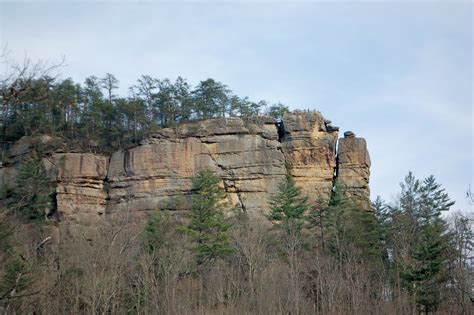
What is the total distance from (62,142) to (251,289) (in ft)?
81.0

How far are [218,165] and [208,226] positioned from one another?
11.6 metres

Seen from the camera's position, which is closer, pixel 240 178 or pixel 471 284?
pixel 471 284

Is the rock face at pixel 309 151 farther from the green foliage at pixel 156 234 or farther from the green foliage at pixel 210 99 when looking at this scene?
the green foliage at pixel 156 234

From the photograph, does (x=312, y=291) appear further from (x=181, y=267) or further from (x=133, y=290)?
(x=133, y=290)

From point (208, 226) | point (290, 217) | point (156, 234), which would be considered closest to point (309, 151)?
point (290, 217)

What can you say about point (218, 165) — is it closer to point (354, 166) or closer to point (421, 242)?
point (354, 166)

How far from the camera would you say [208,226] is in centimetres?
3900

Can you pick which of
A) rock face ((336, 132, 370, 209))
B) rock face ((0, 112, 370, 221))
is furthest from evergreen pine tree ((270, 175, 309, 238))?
rock face ((336, 132, 370, 209))

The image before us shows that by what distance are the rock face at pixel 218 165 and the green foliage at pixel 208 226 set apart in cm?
579

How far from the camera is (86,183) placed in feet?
166

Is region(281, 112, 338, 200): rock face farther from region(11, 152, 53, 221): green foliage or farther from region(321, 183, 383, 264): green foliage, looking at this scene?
region(11, 152, 53, 221): green foliage

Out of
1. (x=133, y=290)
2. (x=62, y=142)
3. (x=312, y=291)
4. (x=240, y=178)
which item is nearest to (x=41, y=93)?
(x=133, y=290)

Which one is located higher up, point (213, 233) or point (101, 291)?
point (213, 233)

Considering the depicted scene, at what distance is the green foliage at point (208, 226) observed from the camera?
37438 mm
